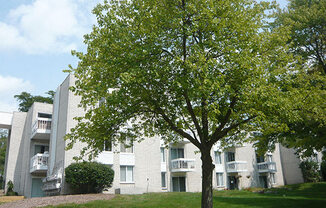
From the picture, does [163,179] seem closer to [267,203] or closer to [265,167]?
[267,203]

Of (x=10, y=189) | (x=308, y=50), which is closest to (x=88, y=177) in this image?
(x=10, y=189)

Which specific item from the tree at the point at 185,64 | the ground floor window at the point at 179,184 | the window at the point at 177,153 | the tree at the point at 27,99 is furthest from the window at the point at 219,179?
the tree at the point at 27,99

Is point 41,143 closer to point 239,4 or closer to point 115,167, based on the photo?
point 115,167

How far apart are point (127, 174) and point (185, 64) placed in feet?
55.2

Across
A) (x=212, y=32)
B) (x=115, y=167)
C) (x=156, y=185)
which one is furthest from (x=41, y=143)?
(x=212, y=32)

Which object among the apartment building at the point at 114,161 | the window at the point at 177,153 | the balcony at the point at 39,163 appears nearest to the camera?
the apartment building at the point at 114,161

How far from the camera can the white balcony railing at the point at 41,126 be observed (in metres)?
27.2

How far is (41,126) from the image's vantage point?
27688mm

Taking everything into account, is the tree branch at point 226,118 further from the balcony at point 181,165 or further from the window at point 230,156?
the window at point 230,156

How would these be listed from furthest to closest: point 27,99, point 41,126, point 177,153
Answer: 1. point 27,99
2. point 177,153
3. point 41,126

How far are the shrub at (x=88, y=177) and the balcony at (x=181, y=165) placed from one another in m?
8.01

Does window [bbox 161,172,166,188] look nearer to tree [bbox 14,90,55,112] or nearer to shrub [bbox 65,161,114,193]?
shrub [bbox 65,161,114,193]

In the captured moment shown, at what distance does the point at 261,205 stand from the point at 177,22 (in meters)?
11.4

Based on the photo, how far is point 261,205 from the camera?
16781mm
